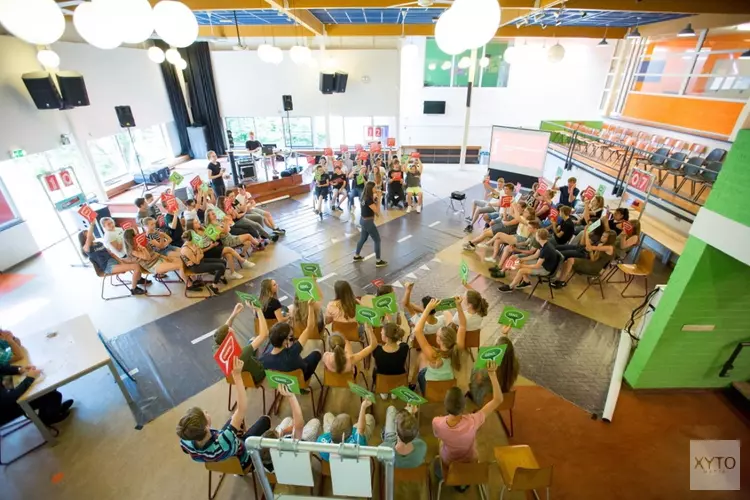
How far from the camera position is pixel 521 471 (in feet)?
7.29

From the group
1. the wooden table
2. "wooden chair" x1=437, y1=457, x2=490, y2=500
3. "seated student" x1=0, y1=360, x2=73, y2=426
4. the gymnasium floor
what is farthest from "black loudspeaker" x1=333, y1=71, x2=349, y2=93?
"wooden chair" x1=437, y1=457, x2=490, y2=500

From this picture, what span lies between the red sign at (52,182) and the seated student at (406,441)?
7254 mm

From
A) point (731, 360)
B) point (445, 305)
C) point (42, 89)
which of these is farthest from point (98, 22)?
point (42, 89)

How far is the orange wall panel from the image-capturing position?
28.1 feet

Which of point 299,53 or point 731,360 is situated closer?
point 731,360

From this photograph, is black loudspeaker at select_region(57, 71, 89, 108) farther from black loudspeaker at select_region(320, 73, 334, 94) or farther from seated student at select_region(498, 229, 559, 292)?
seated student at select_region(498, 229, 559, 292)

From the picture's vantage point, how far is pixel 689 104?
9.62 meters

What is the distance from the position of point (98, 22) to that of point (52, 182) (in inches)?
241

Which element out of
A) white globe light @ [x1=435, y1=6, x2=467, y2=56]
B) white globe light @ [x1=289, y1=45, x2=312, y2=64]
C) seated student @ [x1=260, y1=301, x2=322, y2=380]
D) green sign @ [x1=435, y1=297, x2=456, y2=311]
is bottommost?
seated student @ [x1=260, y1=301, x2=322, y2=380]

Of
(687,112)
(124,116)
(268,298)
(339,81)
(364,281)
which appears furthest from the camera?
(339,81)

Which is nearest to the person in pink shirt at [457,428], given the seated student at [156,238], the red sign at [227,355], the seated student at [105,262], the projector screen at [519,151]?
the red sign at [227,355]

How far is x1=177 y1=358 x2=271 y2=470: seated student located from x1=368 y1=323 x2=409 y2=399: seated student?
44.2 inches

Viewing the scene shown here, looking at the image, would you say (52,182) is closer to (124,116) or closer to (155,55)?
(155,55)

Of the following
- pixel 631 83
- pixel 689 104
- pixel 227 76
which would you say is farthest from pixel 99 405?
pixel 631 83
